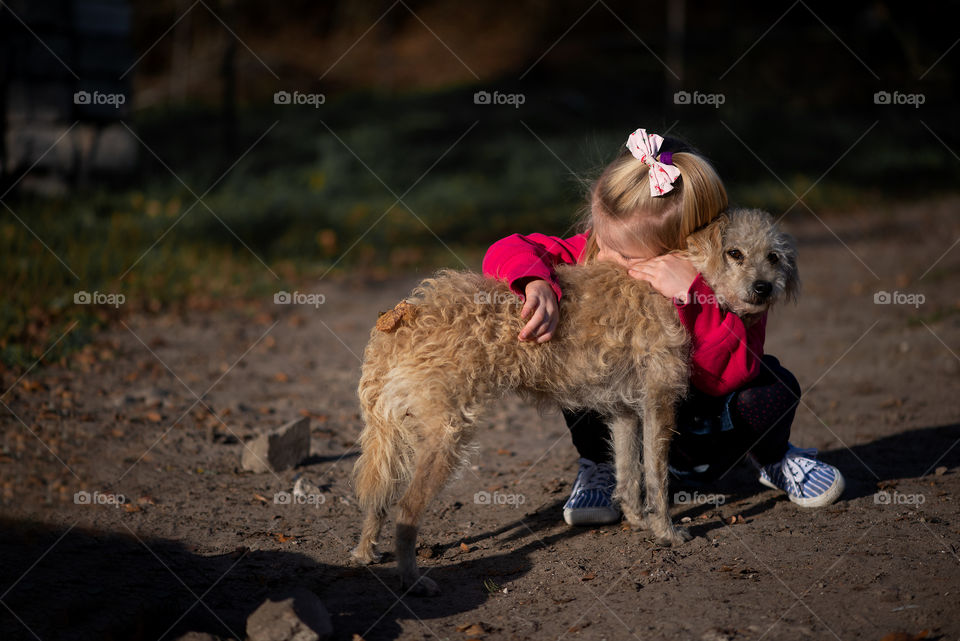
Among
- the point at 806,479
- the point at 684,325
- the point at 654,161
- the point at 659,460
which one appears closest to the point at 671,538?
the point at 659,460

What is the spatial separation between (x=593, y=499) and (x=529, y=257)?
4.30ft

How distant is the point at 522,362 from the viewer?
3.37 m

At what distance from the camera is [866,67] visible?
17.4 m

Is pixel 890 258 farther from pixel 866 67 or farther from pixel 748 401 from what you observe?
pixel 866 67

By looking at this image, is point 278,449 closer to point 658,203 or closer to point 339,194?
point 658,203

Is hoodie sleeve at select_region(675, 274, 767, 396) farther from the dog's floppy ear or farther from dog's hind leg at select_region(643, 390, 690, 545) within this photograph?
dog's hind leg at select_region(643, 390, 690, 545)

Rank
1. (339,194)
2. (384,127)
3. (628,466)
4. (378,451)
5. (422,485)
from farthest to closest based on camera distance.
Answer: (384,127) < (339,194) < (628,466) < (378,451) < (422,485)

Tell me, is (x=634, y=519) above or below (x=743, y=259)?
below

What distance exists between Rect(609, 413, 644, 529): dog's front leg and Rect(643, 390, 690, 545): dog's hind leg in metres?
0.17

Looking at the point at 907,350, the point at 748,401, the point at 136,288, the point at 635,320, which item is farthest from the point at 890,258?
the point at 136,288

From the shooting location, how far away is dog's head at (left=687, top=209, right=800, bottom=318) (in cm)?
366

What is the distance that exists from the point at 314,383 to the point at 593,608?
11.9 ft

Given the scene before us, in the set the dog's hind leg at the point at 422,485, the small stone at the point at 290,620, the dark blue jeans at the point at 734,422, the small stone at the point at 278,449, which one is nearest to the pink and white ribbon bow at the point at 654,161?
the dark blue jeans at the point at 734,422

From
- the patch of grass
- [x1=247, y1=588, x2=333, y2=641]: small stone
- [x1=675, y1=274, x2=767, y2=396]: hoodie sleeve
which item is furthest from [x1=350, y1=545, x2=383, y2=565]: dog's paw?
the patch of grass
